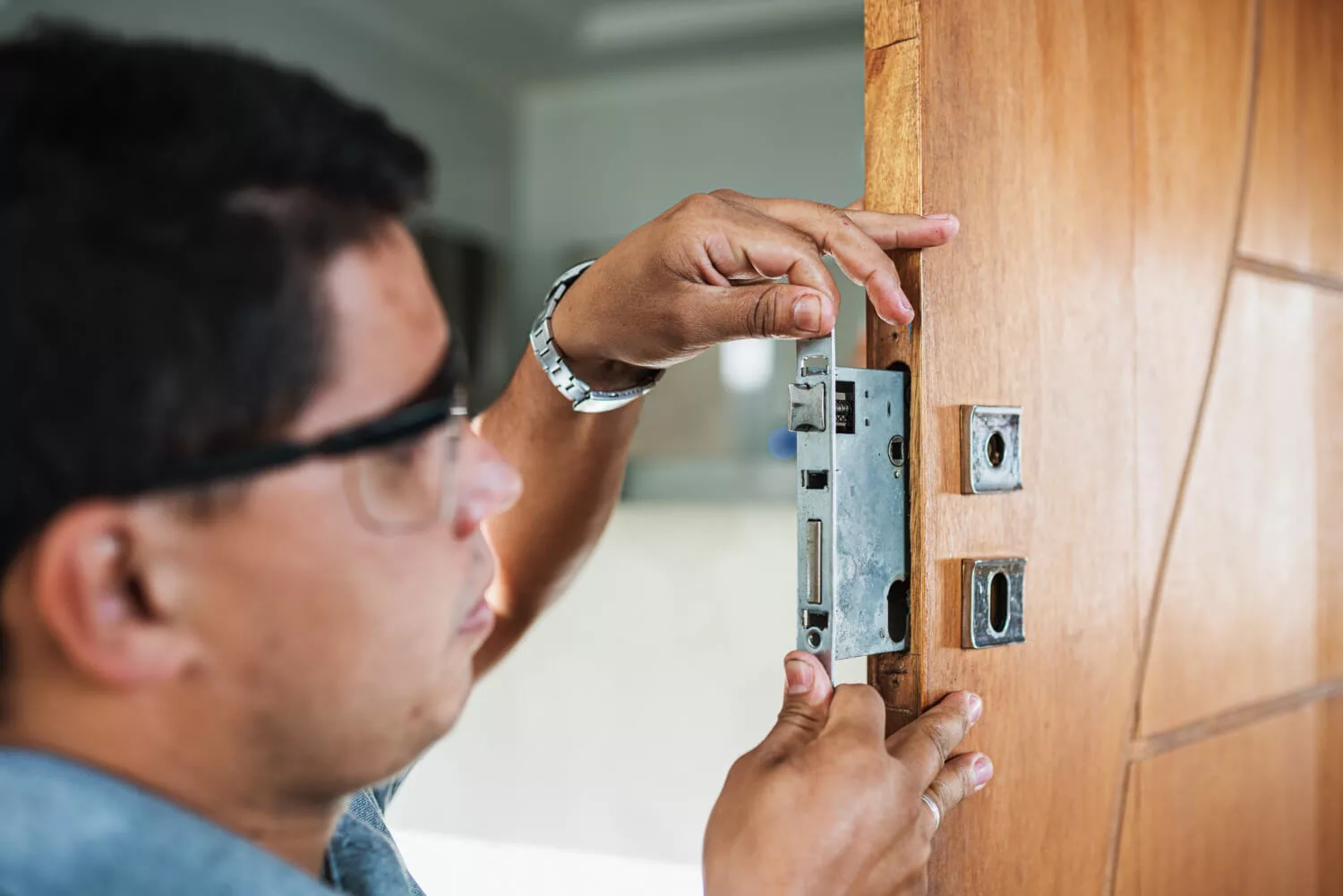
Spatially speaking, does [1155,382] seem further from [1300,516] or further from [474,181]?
[474,181]

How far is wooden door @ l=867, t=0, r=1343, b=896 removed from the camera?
70cm

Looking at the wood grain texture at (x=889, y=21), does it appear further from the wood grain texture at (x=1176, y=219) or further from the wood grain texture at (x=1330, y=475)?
the wood grain texture at (x=1330, y=475)

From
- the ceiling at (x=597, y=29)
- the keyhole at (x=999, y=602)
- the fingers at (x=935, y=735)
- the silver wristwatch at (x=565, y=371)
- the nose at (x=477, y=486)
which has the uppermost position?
the ceiling at (x=597, y=29)

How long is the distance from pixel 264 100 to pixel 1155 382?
28.6 inches

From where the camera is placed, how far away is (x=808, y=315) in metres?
0.65

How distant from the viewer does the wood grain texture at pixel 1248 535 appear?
97 cm

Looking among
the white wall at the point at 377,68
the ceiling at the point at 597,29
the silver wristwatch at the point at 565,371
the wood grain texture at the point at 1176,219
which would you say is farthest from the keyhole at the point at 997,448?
the ceiling at the point at 597,29

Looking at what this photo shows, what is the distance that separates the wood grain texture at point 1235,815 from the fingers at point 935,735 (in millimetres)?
311

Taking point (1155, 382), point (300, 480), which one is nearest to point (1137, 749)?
point (1155, 382)

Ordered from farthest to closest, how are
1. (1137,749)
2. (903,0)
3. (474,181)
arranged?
(474,181), (1137,749), (903,0)

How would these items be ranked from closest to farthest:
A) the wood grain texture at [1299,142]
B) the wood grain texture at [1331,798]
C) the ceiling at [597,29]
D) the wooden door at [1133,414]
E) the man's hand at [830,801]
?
1. the man's hand at [830,801]
2. the wooden door at [1133,414]
3. the wood grain texture at [1299,142]
4. the wood grain texture at [1331,798]
5. the ceiling at [597,29]

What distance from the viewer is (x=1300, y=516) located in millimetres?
1180

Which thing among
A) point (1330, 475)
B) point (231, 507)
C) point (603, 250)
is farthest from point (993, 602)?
point (603, 250)

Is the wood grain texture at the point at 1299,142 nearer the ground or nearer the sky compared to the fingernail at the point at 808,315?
A: nearer the sky
